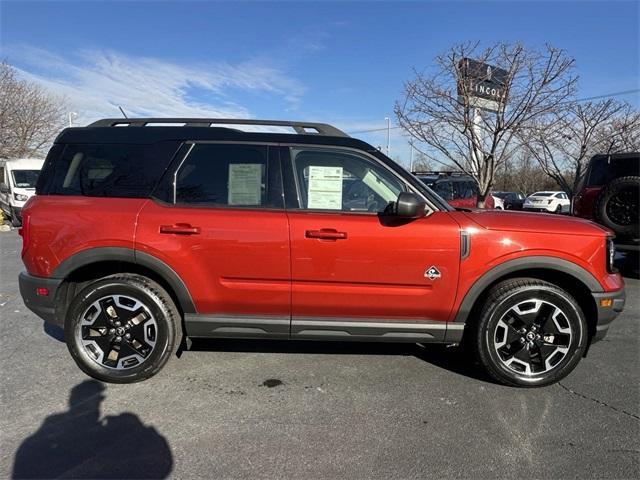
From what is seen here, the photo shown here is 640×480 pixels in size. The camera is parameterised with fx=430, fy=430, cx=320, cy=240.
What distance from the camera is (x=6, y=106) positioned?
24172 mm

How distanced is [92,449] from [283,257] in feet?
5.40

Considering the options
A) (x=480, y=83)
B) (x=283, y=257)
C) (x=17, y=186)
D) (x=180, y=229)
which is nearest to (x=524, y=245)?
(x=283, y=257)

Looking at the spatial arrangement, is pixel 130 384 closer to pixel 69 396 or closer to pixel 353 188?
pixel 69 396

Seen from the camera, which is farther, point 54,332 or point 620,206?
point 620,206

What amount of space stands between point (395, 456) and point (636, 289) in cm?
592

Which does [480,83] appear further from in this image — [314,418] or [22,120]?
[22,120]

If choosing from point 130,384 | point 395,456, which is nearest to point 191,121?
point 130,384

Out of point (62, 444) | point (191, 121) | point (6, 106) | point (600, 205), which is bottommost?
point (62, 444)

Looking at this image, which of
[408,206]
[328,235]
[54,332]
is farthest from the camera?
[54,332]

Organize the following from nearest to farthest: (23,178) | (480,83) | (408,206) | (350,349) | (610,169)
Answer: (408,206), (350,349), (610,169), (480,83), (23,178)

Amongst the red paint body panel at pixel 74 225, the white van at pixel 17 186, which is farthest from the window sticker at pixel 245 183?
Answer: the white van at pixel 17 186

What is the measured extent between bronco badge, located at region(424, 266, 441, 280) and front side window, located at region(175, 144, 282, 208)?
1.21 m

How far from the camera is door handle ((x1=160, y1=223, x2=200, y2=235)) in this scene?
313 centimetres

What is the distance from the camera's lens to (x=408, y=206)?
2.96 metres
